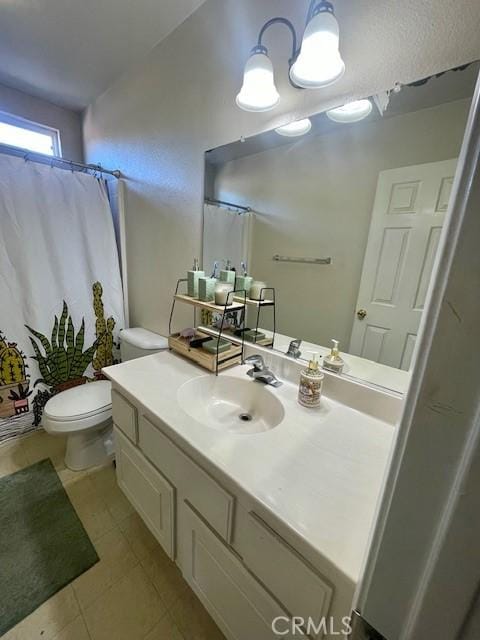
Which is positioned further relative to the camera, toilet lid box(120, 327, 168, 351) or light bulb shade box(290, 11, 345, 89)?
toilet lid box(120, 327, 168, 351)

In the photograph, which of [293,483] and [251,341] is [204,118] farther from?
[293,483]

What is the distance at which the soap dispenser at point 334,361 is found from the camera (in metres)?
0.98

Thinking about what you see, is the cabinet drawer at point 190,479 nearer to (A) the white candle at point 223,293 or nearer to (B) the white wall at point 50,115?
(A) the white candle at point 223,293

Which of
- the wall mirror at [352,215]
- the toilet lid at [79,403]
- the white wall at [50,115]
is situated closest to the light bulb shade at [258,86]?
the wall mirror at [352,215]

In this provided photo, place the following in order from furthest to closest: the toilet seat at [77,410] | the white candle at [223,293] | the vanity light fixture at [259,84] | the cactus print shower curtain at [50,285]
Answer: the cactus print shower curtain at [50,285]
the toilet seat at [77,410]
the white candle at [223,293]
the vanity light fixture at [259,84]

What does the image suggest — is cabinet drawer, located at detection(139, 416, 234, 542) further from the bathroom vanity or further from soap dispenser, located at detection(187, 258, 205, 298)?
soap dispenser, located at detection(187, 258, 205, 298)

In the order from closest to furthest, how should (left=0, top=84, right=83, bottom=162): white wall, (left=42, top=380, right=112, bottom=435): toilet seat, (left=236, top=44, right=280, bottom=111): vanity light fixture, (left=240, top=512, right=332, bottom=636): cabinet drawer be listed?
(left=240, top=512, right=332, bottom=636): cabinet drawer
(left=236, top=44, right=280, bottom=111): vanity light fixture
(left=42, top=380, right=112, bottom=435): toilet seat
(left=0, top=84, right=83, bottom=162): white wall

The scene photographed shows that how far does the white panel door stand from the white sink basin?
415 millimetres

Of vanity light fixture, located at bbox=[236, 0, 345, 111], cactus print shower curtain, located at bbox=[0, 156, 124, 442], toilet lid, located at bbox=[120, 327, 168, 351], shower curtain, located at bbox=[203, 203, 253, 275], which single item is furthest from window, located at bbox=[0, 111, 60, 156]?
vanity light fixture, located at bbox=[236, 0, 345, 111]

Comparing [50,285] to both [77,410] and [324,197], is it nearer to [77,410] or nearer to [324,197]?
[77,410]

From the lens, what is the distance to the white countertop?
20.4 inches

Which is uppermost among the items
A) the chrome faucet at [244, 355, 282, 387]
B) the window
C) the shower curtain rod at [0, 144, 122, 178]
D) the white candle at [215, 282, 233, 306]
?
the window

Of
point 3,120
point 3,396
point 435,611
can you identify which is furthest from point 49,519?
point 3,120

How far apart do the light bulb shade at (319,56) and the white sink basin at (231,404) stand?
104 centimetres
